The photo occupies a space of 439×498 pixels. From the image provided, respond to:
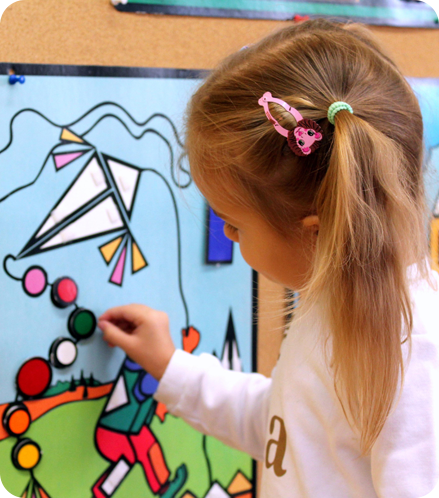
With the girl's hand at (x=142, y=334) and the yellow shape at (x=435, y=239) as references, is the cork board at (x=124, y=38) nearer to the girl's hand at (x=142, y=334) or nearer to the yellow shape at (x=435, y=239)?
the girl's hand at (x=142, y=334)

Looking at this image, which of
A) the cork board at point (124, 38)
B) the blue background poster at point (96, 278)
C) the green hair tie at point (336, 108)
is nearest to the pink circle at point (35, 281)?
the blue background poster at point (96, 278)

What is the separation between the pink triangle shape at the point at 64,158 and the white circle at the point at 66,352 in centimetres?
19

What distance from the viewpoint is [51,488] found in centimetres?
58

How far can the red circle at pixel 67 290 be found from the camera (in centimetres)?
57

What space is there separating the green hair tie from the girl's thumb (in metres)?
0.33

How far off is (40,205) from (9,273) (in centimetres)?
8

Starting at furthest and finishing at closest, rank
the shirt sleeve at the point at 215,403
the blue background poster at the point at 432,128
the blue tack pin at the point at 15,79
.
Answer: the blue background poster at the point at 432,128 → the shirt sleeve at the point at 215,403 → the blue tack pin at the point at 15,79

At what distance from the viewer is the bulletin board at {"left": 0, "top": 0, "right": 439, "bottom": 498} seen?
0.53 meters

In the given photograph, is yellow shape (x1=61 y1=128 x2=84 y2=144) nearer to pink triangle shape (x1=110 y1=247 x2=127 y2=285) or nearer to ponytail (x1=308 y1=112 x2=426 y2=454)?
pink triangle shape (x1=110 y1=247 x2=127 y2=285)

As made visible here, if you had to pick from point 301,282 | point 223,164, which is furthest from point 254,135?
point 301,282

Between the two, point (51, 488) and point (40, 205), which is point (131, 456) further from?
point (40, 205)

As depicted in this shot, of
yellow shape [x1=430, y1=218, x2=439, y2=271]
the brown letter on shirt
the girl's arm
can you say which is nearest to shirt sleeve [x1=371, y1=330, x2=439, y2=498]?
the brown letter on shirt

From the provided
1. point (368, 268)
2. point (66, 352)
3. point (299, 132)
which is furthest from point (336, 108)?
point (66, 352)

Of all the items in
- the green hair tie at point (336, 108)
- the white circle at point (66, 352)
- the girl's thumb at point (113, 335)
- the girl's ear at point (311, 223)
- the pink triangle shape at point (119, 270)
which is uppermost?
the green hair tie at point (336, 108)
